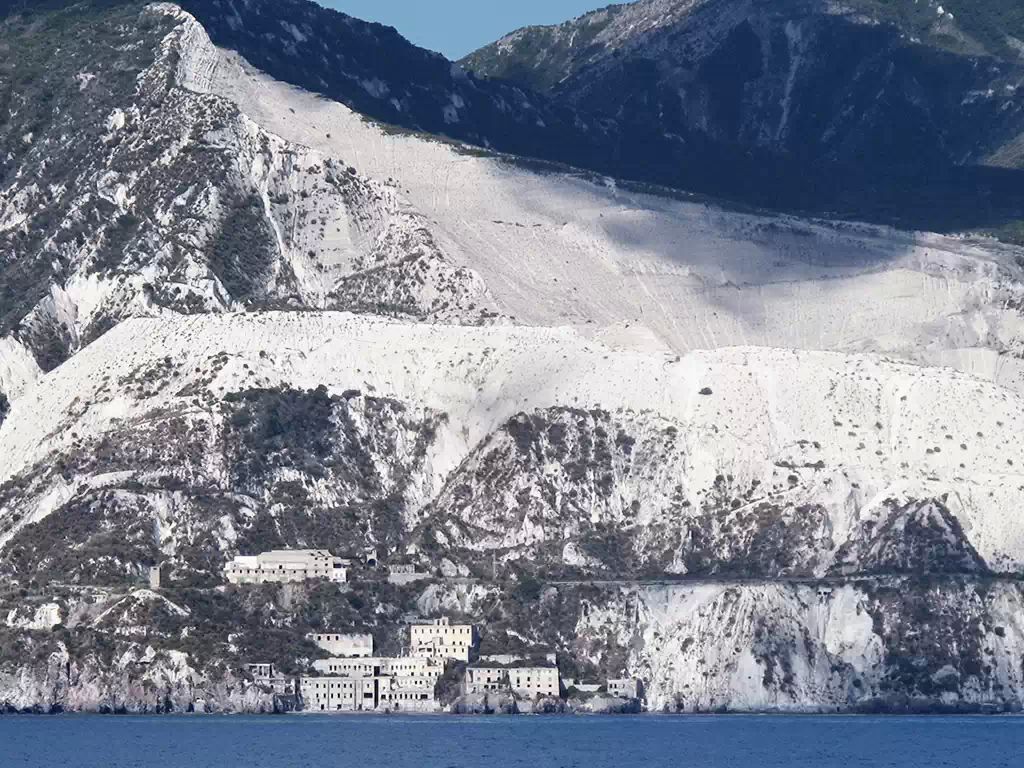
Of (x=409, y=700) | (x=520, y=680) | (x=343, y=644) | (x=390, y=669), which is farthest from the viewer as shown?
(x=343, y=644)

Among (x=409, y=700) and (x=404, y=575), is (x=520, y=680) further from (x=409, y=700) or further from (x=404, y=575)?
(x=404, y=575)

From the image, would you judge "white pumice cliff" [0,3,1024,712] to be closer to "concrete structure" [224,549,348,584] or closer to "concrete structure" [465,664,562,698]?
"concrete structure" [224,549,348,584]

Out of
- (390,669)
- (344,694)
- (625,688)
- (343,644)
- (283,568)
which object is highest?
(283,568)

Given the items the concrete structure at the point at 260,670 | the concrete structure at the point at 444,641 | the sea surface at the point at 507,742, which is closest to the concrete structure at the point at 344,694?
the sea surface at the point at 507,742

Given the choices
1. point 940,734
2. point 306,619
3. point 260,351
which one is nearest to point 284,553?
point 306,619

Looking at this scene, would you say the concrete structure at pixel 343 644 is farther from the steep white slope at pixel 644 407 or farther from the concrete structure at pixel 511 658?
the steep white slope at pixel 644 407

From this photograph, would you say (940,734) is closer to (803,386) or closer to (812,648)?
(812,648)

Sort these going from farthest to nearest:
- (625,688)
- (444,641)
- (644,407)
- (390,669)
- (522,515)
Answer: (644,407) < (522,515) < (625,688) < (444,641) < (390,669)

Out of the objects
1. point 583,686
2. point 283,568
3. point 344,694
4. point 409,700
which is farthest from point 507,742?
point 283,568
